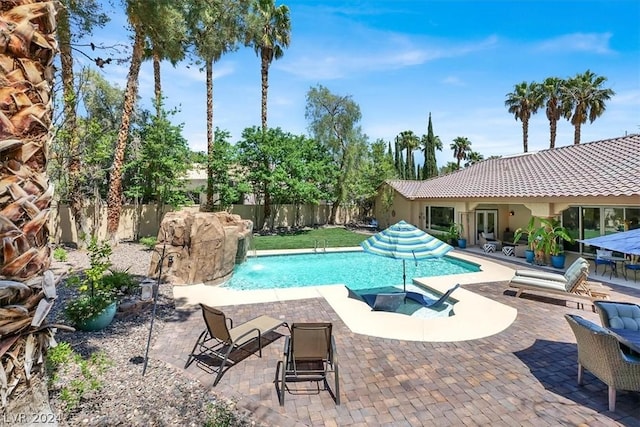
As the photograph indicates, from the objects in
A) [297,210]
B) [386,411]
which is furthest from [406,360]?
[297,210]

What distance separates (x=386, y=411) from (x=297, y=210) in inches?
1009

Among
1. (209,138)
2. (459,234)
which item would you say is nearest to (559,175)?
(459,234)

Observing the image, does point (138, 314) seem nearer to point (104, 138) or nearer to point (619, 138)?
point (104, 138)

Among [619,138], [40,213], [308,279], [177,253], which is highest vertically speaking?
[619,138]

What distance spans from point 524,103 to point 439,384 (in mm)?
42250

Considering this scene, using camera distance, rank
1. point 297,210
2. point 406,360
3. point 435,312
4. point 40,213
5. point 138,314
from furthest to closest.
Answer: point 297,210, point 435,312, point 138,314, point 406,360, point 40,213

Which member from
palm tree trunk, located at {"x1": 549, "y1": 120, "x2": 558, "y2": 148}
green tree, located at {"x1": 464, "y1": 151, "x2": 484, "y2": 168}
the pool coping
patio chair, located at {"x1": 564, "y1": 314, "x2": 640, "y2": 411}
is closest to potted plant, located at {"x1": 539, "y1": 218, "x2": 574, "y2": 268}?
the pool coping

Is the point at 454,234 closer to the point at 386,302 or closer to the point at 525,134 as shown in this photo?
the point at 386,302

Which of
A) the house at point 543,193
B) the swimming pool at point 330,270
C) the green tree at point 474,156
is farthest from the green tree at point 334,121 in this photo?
the green tree at point 474,156

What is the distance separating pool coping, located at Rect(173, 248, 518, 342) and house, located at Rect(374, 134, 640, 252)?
4613 mm

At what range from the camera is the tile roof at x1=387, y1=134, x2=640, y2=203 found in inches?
490

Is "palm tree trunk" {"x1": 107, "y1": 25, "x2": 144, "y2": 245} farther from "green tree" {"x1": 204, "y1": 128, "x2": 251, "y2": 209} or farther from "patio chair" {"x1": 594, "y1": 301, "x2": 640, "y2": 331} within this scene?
"patio chair" {"x1": 594, "y1": 301, "x2": 640, "y2": 331}

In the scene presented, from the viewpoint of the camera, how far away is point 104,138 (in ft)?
55.5

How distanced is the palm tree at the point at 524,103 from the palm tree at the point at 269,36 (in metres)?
27.8
